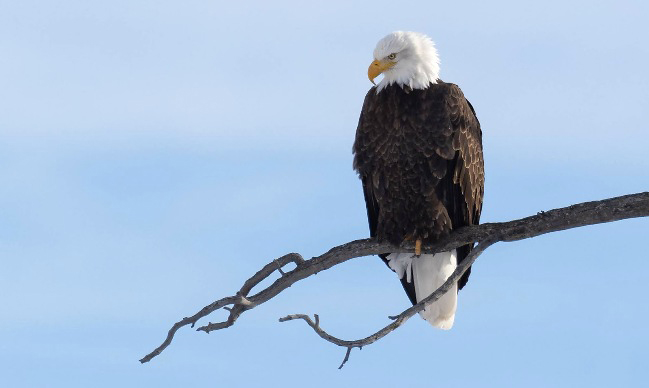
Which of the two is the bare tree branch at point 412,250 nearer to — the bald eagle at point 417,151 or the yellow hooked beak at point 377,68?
the bald eagle at point 417,151

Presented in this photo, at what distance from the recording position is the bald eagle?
6.47 metres

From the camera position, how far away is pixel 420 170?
6.46 m

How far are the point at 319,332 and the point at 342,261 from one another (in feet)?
2.99

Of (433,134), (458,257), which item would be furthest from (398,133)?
(458,257)

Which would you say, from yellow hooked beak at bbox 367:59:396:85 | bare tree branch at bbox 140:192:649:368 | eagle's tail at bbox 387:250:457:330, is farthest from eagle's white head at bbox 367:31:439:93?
eagle's tail at bbox 387:250:457:330

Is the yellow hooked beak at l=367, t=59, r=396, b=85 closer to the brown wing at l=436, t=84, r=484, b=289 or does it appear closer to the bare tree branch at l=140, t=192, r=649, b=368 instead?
the brown wing at l=436, t=84, r=484, b=289

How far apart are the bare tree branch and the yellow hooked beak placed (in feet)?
4.20

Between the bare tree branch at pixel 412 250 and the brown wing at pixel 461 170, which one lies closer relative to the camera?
the bare tree branch at pixel 412 250

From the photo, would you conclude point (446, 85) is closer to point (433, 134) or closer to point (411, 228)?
point (433, 134)

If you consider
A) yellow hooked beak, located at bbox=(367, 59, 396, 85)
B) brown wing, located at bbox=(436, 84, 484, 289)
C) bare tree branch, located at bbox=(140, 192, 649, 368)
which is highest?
yellow hooked beak, located at bbox=(367, 59, 396, 85)

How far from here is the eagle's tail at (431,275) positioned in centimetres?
697

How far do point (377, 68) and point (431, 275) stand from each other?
65.7 inches

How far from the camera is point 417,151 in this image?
6457 mm

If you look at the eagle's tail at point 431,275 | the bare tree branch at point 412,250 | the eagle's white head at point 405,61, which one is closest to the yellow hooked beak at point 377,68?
the eagle's white head at point 405,61
